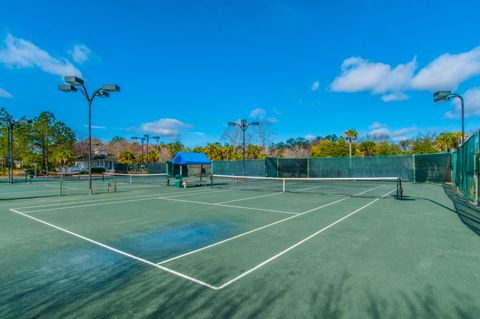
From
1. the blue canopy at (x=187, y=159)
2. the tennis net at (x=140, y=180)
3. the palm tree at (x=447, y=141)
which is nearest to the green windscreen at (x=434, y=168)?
the blue canopy at (x=187, y=159)

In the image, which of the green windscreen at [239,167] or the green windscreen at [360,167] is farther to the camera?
the green windscreen at [239,167]

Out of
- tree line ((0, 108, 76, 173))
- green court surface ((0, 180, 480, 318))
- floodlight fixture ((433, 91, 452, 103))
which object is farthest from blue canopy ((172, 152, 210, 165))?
tree line ((0, 108, 76, 173))

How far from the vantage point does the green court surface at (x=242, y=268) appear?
3268mm

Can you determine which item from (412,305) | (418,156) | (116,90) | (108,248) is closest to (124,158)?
(116,90)

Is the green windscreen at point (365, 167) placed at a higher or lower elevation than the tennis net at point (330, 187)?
higher

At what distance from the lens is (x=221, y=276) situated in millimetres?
4172

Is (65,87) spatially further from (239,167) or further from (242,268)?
(239,167)

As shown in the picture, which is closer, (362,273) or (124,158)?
(362,273)

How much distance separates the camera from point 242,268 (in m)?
4.51

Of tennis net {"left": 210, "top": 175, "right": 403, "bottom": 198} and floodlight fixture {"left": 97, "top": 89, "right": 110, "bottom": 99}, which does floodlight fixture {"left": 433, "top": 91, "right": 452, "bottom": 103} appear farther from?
floodlight fixture {"left": 97, "top": 89, "right": 110, "bottom": 99}

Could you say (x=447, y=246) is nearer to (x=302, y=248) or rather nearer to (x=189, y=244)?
(x=302, y=248)

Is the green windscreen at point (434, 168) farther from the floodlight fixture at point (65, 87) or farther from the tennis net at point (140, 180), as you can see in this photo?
the floodlight fixture at point (65, 87)

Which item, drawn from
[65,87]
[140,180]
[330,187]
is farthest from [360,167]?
[65,87]

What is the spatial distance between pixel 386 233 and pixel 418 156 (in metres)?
25.1
